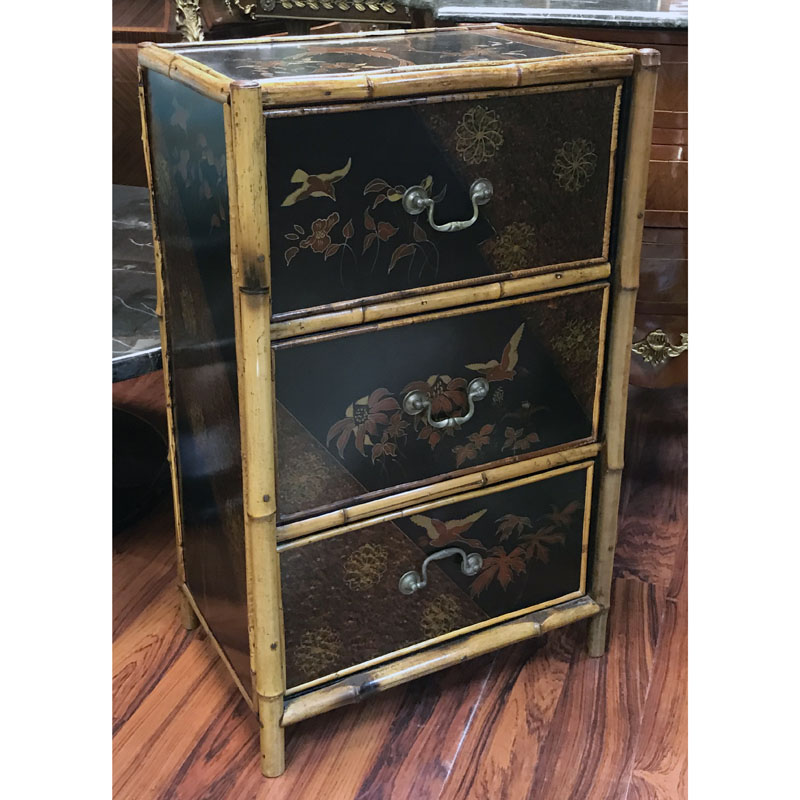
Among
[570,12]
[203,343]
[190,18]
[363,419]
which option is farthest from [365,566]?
[190,18]

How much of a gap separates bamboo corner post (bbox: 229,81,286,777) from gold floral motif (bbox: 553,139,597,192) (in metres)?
0.35

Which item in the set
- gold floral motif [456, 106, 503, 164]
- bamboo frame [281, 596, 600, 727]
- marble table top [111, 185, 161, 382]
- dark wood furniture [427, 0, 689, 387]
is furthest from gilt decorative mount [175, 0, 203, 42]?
bamboo frame [281, 596, 600, 727]

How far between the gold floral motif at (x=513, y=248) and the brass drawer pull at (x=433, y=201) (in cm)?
5

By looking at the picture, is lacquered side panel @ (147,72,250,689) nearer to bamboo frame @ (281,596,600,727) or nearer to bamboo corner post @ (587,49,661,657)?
bamboo frame @ (281,596,600,727)

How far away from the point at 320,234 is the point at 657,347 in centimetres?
84

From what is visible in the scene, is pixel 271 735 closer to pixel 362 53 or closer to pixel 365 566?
pixel 365 566

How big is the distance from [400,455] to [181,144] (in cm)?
42

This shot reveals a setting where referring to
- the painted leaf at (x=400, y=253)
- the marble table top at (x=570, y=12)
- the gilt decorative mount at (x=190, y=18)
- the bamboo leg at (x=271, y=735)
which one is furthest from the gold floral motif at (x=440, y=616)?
the gilt decorative mount at (x=190, y=18)

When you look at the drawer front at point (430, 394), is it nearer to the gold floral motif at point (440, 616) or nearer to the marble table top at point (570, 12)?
the gold floral motif at point (440, 616)

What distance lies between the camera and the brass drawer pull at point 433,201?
1.04 metres

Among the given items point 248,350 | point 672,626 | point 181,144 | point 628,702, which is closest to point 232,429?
point 248,350

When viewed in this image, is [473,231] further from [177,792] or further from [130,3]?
[130,3]

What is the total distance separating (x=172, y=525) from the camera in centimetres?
173

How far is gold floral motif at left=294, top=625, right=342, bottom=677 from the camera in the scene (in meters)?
1.20
